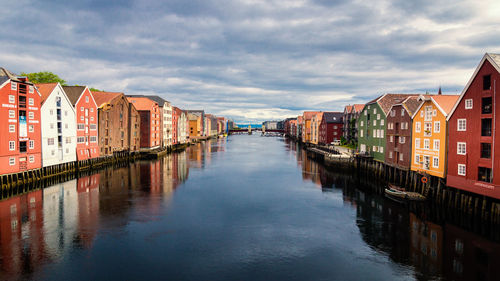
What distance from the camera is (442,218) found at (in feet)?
96.7

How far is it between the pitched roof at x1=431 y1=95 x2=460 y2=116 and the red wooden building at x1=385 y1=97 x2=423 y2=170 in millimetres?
5373

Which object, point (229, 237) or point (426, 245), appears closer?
point (426, 245)

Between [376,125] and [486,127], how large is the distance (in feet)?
100

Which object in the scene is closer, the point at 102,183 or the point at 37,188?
the point at 37,188

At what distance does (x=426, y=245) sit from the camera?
74.9 feet

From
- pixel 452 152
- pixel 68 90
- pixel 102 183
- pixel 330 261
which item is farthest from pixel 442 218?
pixel 68 90

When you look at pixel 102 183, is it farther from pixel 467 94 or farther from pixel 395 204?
pixel 467 94

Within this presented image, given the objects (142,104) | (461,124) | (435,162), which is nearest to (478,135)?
(461,124)

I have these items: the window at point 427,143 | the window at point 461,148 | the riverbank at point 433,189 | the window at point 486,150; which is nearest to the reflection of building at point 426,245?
the riverbank at point 433,189

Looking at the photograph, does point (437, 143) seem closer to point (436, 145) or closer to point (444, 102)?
point (436, 145)

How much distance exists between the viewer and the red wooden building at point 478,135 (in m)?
27.8

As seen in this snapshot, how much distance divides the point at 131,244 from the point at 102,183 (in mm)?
26637

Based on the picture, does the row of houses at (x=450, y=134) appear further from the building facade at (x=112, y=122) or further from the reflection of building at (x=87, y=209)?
the building facade at (x=112, y=122)

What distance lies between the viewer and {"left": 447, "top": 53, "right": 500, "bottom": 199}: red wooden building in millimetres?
27844
